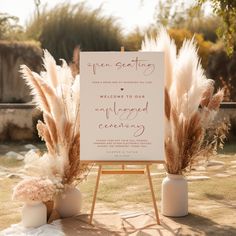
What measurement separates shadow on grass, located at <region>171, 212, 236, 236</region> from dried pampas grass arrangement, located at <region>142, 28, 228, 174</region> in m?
0.32

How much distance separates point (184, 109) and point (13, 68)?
20.4 ft

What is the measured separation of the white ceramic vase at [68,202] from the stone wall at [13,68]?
5908 millimetres

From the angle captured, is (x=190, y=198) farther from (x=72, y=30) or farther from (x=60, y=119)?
(x=72, y=30)

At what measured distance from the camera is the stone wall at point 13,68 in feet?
30.0

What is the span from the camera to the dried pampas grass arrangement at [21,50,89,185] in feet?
11.2

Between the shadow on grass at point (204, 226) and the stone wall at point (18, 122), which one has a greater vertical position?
the stone wall at point (18, 122)

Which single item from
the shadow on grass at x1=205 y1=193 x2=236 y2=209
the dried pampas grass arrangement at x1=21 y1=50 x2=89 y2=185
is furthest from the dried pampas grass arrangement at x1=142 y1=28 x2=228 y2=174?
the dried pampas grass arrangement at x1=21 y1=50 x2=89 y2=185

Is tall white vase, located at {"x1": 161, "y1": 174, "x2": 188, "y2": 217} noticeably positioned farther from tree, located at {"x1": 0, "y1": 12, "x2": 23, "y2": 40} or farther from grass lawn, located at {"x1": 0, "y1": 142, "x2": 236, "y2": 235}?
tree, located at {"x1": 0, "y1": 12, "x2": 23, "y2": 40}

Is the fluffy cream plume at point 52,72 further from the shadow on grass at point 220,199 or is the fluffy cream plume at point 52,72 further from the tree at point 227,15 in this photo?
the tree at point 227,15

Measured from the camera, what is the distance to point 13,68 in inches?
361

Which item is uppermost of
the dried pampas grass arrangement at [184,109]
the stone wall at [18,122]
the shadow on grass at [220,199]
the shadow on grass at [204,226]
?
the dried pampas grass arrangement at [184,109]

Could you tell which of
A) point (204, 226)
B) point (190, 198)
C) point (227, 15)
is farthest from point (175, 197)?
point (227, 15)

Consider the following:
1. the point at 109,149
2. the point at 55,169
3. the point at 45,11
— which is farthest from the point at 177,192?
the point at 45,11

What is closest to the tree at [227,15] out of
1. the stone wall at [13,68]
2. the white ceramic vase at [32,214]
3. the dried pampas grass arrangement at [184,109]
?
the dried pampas grass arrangement at [184,109]
